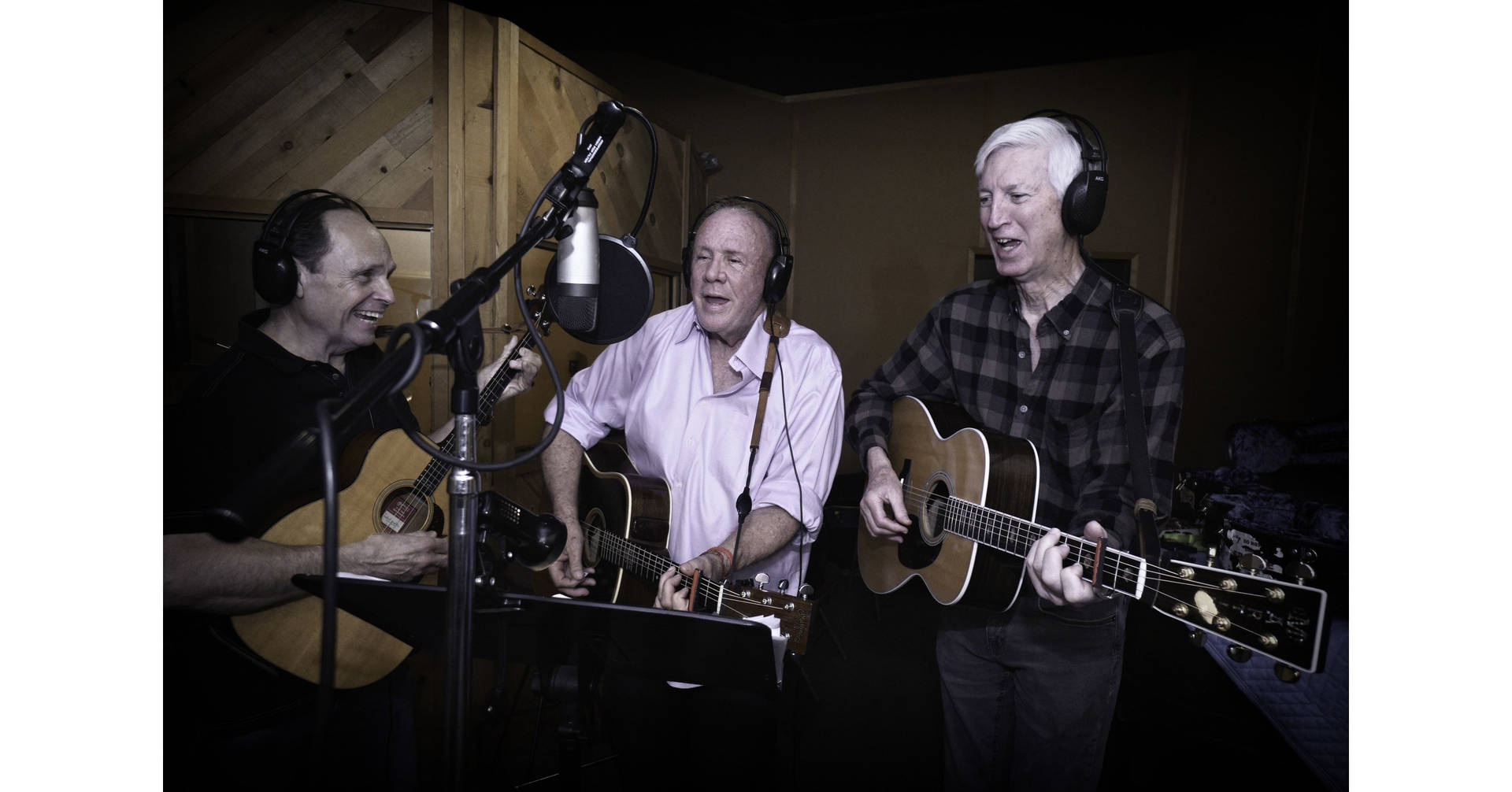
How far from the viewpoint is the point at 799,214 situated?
19.8 ft

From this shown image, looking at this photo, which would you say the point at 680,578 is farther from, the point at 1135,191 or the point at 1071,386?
the point at 1135,191

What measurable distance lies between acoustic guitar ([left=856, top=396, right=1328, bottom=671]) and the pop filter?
3.39 ft

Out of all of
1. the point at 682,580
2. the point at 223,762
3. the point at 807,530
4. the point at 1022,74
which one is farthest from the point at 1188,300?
the point at 223,762

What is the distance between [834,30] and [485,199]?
110 inches

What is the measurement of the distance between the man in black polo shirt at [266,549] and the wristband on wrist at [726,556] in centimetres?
70

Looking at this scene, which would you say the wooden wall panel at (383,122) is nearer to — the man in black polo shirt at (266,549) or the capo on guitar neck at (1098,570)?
the man in black polo shirt at (266,549)

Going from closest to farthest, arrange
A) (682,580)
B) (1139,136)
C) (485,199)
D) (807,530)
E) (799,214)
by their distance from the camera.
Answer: (682,580)
(807,530)
(485,199)
(1139,136)
(799,214)

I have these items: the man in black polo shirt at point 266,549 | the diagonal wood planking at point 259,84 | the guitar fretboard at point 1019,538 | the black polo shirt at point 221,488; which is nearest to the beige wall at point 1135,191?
the diagonal wood planking at point 259,84

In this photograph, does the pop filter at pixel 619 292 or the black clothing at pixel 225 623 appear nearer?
the pop filter at pixel 619 292

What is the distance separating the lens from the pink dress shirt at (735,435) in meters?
2.19

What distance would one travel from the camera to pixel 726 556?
2053mm

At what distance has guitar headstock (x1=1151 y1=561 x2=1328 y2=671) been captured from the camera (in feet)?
4.61

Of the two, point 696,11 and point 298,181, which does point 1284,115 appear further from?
point 298,181

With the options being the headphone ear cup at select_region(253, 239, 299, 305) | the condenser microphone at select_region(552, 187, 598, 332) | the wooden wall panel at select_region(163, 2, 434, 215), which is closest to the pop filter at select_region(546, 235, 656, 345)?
the condenser microphone at select_region(552, 187, 598, 332)
